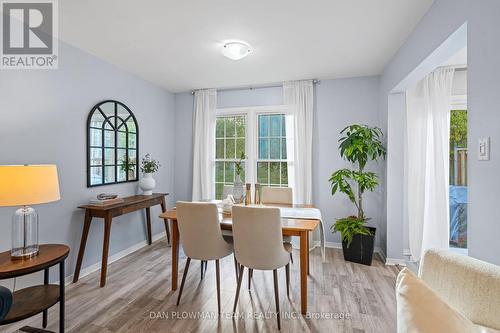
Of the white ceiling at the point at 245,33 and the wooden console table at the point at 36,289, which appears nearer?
the wooden console table at the point at 36,289

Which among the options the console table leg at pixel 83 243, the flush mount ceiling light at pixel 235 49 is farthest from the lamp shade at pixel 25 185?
the flush mount ceiling light at pixel 235 49

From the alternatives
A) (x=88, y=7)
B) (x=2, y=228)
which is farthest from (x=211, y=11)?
(x=2, y=228)

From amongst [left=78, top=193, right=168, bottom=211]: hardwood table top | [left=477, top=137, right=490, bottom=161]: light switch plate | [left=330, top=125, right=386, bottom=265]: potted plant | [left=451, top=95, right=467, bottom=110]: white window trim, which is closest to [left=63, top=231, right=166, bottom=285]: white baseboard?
[left=78, top=193, right=168, bottom=211]: hardwood table top

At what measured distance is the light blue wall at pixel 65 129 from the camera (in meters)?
2.23

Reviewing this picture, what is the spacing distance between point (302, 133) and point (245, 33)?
6.10ft

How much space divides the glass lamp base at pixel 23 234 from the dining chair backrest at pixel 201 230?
3.46ft

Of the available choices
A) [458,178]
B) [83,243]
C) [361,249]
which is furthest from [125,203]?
[458,178]

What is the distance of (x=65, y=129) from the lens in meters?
2.69

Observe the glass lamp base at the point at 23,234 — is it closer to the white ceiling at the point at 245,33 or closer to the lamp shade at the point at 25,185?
the lamp shade at the point at 25,185

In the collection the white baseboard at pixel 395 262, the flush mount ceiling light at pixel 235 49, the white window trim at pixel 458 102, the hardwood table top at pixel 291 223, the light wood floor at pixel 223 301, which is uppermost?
the flush mount ceiling light at pixel 235 49

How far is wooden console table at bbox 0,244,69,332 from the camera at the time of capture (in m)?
1.63

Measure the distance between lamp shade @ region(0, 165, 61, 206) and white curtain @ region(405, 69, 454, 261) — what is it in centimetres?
369

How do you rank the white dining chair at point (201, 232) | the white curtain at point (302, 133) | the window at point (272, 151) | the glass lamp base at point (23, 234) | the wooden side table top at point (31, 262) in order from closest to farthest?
the wooden side table top at point (31, 262) < the glass lamp base at point (23, 234) < the white dining chair at point (201, 232) < the white curtain at point (302, 133) < the window at point (272, 151)

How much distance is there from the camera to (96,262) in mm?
3059
